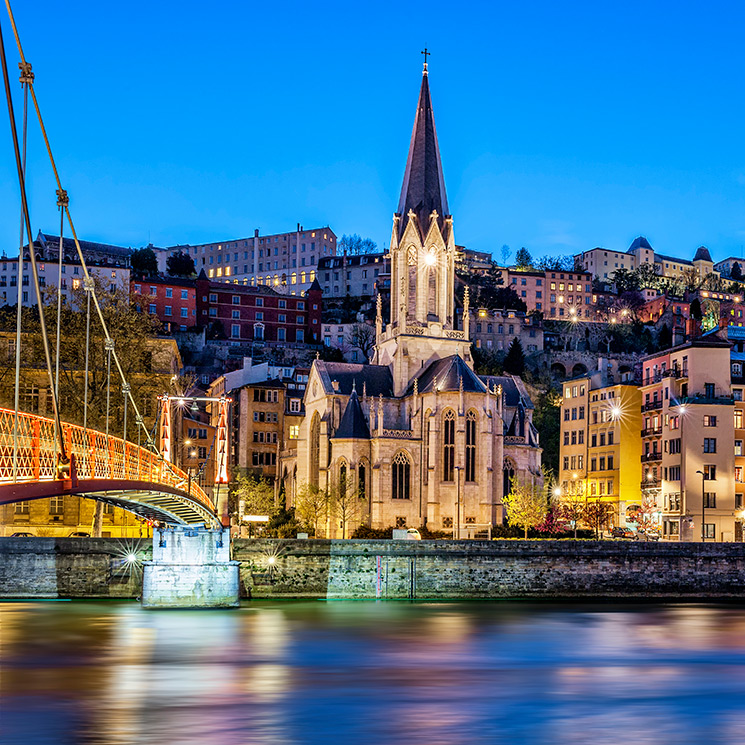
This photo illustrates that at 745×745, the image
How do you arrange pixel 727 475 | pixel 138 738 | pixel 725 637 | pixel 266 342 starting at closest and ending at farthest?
pixel 138 738 < pixel 725 637 < pixel 727 475 < pixel 266 342

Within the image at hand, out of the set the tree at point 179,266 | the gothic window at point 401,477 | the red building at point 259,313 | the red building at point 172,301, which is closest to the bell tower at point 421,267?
the gothic window at point 401,477

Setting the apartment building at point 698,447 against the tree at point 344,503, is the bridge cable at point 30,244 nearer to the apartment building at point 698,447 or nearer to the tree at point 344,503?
the tree at point 344,503

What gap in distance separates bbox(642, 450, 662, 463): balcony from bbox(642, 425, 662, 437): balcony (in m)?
1.24

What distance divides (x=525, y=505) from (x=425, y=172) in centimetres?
3162

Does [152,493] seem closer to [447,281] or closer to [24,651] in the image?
[24,651]

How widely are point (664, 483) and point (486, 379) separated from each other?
18.6 metres

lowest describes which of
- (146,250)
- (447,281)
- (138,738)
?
(138,738)

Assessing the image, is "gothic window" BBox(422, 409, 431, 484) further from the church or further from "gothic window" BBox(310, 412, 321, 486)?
"gothic window" BBox(310, 412, 321, 486)

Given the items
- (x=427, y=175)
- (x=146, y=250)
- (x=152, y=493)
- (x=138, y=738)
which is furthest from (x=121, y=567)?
(x=146, y=250)

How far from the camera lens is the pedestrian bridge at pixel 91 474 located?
27109mm

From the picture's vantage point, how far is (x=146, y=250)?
182 m

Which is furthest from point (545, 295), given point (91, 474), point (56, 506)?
point (91, 474)

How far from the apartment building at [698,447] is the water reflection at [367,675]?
22.8m

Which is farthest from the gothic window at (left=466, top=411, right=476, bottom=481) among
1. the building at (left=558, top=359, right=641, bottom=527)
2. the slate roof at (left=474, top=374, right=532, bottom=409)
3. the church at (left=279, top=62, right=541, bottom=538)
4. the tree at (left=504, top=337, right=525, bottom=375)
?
the tree at (left=504, top=337, right=525, bottom=375)
